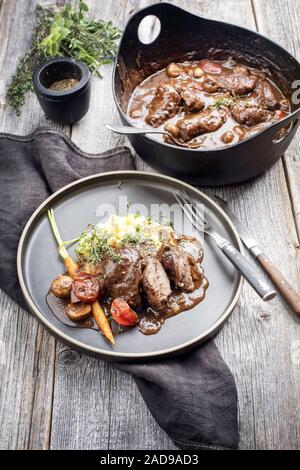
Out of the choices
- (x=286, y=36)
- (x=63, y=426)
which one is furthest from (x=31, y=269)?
(x=286, y=36)

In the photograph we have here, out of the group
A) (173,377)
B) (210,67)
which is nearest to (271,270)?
(173,377)

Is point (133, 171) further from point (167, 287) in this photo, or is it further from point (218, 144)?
point (167, 287)

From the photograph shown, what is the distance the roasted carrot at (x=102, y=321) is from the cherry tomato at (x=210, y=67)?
2394 mm

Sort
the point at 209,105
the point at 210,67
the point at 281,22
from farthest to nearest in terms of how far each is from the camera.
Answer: the point at 281,22 → the point at 210,67 → the point at 209,105

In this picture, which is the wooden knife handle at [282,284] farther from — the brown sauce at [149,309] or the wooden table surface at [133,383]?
the brown sauce at [149,309]

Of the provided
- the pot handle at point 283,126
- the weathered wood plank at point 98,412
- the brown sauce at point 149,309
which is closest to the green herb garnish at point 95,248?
the brown sauce at point 149,309

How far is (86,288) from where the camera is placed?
372 centimetres

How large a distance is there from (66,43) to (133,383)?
10.6 feet

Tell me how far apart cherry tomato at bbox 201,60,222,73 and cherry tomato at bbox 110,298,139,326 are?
2377 mm

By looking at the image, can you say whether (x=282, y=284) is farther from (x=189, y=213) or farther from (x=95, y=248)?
(x=95, y=248)

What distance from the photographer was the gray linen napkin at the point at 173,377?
3439 millimetres

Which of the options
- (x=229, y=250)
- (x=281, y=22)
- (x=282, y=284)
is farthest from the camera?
(x=281, y=22)

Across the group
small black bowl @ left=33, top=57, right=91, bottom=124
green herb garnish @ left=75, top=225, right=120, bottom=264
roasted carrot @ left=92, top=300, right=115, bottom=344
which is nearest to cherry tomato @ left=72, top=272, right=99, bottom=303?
roasted carrot @ left=92, top=300, right=115, bottom=344

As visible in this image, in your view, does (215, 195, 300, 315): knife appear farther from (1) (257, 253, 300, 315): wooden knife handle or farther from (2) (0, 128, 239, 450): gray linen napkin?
(2) (0, 128, 239, 450): gray linen napkin
